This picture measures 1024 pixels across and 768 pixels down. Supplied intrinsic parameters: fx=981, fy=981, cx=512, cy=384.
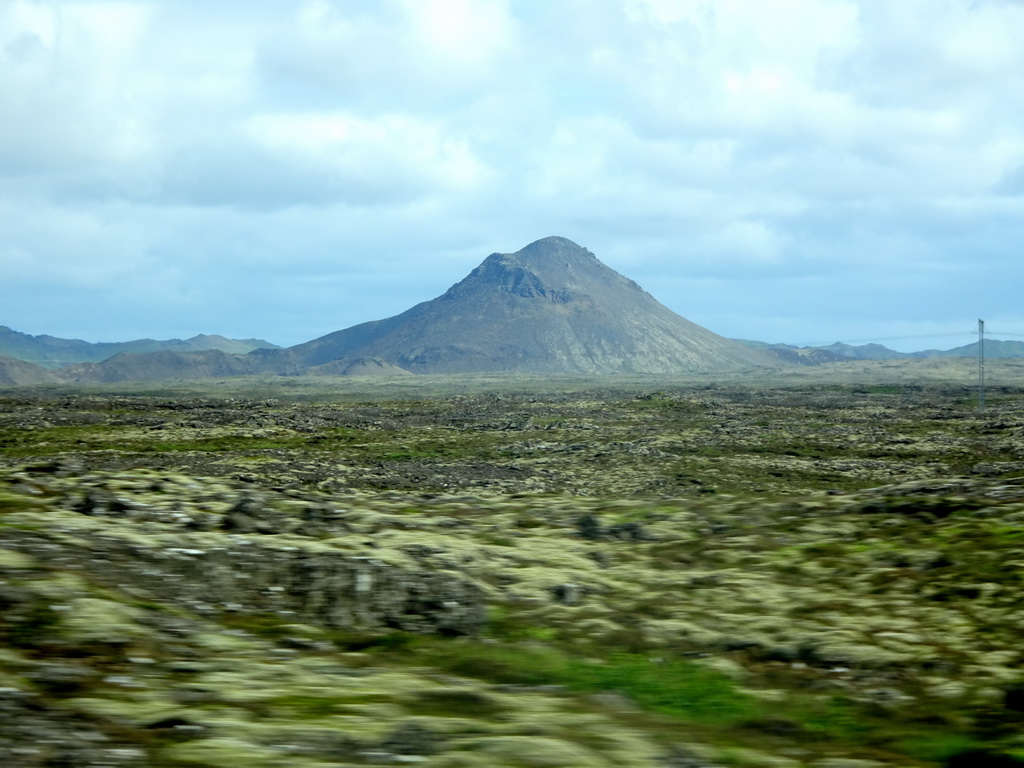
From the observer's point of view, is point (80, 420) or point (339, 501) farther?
point (80, 420)

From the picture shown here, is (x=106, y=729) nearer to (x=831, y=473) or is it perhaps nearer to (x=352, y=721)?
(x=352, y=721)

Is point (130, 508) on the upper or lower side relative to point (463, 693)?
upper

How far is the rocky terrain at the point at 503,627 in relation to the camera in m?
6.45

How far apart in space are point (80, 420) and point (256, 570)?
223ft

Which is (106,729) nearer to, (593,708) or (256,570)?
(593,708)

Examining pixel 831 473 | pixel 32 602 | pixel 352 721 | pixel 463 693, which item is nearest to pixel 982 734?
pixel 463 693

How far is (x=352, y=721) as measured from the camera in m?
6.58

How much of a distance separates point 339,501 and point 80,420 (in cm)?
6455

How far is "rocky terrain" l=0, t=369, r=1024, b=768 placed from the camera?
21.2ft

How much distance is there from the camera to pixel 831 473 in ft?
143

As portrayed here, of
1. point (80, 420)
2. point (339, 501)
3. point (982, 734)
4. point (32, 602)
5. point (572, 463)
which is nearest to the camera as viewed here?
point (982, 734)

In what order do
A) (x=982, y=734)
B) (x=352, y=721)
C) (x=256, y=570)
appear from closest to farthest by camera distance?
(x=352, y=721) → (x=982, y=734) → (x=256, y=570)

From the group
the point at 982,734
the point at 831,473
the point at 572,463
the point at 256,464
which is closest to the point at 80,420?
the point at 256,464

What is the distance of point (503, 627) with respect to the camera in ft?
31.3
